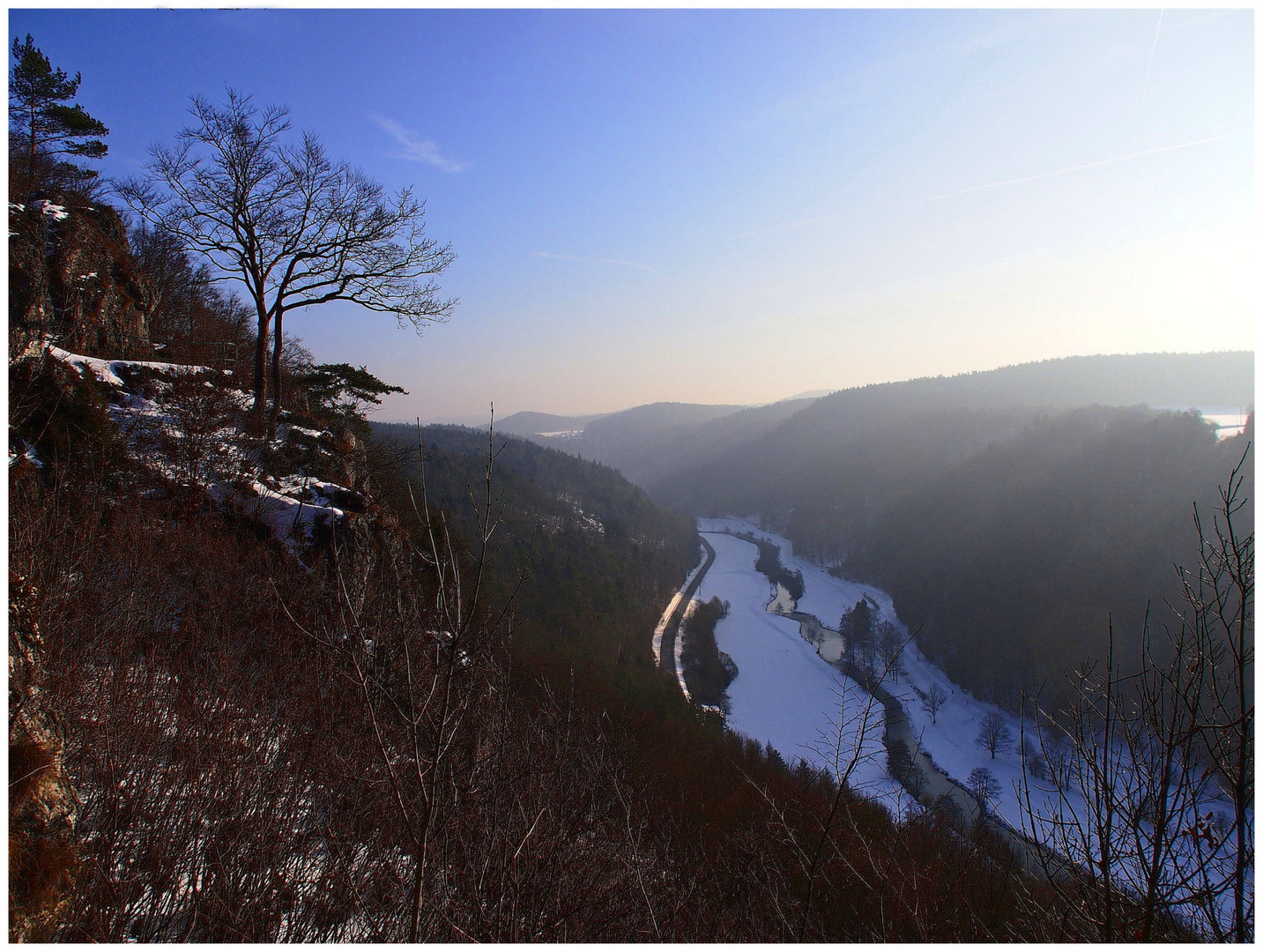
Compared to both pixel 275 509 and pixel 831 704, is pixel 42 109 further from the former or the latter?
pixel 831 704

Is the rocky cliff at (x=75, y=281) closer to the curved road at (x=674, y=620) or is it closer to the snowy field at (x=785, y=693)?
the snowy field at (x=785, y=693)

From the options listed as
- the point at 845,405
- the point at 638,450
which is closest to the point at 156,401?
the point at 845,405

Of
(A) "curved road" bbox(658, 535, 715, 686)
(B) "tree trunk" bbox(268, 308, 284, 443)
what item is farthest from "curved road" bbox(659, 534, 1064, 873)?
(B) "tree trunk" bbox(268, 308, 284, 443)

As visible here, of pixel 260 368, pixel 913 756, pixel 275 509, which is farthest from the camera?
pixel 913 756

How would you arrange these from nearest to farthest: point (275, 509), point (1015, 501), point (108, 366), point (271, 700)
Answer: point (271, 700)
point (275, 509)
point (108, 366)
point (1015, 501)

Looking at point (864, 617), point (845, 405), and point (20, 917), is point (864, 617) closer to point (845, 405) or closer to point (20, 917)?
point (20, 917)

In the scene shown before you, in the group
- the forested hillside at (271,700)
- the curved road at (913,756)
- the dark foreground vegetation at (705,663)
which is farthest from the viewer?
the dark foreground vegetation at (705,663)

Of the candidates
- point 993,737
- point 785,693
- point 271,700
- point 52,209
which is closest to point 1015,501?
point 993,737

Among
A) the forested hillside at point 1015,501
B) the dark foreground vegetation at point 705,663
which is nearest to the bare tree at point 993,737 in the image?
the forested hillside at point 1015,501
